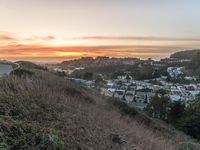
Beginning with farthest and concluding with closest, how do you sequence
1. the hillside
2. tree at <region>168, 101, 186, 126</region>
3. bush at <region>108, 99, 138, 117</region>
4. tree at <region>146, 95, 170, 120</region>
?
1. tree at <region>146, 95, 170, 120</region>
2. tree at <region>168, 101, 186, 126</region>
3. bush at <region>108, 99, 138, 117</region>
4. the hillside

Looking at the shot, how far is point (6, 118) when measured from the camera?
7758 millimetres

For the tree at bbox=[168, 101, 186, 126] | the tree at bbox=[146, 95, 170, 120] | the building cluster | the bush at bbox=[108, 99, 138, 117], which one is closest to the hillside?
the bush at bbox=[108, 99, 138, 117]

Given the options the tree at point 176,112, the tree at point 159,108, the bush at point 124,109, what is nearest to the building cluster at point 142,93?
the tree at point 159,108

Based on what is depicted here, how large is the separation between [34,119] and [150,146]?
10.7ft

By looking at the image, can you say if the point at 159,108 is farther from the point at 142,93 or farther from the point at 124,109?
the point at 142,93

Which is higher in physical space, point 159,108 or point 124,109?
point 124,109

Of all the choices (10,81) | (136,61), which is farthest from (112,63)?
(10,81)

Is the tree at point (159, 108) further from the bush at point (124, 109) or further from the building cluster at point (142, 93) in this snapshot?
the bush at point (124, 109)

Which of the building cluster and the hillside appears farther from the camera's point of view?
the building cluster

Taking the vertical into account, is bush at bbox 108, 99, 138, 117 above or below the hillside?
below

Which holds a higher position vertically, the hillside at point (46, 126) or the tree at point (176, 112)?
the hillside at point (46, 126)

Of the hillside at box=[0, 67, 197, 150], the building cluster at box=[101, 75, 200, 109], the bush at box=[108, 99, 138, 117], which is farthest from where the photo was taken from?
the building cluster at box=[101, 75, 200, 109]

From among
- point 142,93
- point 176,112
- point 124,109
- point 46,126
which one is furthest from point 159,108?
point 46,126

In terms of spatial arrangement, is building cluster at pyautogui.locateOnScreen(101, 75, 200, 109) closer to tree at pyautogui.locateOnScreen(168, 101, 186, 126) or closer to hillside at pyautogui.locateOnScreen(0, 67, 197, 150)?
tree at pyautogui.locateOnScreen(168, 101, 186, 126)
